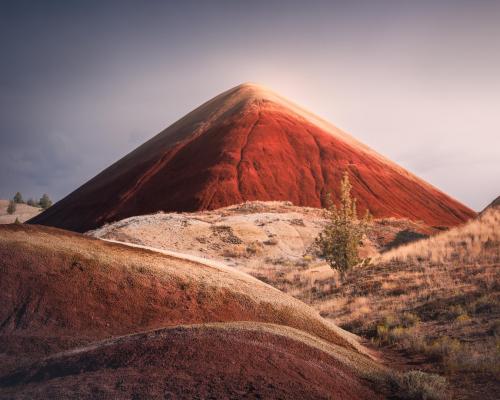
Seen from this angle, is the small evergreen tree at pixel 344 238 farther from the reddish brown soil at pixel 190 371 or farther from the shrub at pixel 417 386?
the reddish brown soil at pixel 190 371

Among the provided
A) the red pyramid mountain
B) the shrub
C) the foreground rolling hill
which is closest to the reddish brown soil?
the foreground rolling hill

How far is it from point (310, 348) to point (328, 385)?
1611 millimetres

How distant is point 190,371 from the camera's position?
7.41 meters

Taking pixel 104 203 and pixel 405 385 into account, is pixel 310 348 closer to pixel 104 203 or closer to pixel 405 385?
pixel 405 385

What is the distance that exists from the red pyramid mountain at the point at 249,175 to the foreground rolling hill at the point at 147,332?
36545mm

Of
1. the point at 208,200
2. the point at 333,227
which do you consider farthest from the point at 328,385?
the point at 208,200

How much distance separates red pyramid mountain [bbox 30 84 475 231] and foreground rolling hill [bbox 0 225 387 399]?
36.5m

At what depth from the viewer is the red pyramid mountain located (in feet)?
175

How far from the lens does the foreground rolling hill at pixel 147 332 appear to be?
7184mm

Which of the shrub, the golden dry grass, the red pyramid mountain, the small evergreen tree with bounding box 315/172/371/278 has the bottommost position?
the golden dry grass

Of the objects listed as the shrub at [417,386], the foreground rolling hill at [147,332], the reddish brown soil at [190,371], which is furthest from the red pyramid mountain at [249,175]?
the shrub at [417,386]

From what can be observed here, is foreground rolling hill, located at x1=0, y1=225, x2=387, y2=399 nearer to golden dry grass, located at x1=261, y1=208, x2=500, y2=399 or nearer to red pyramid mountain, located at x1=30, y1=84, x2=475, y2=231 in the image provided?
golden dry grass, located at x1=261, y1=208, x2=500, y2=399

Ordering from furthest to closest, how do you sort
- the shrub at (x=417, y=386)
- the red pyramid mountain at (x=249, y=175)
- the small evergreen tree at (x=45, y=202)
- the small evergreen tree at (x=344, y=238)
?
the small evergreen tree at (x=45, y=202), the red pyramid mountain at (x=249, y=175), the small evergreen tree at (x=344, y=238), the shrub at (x=417, y=386)

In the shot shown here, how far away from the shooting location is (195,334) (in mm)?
8672
